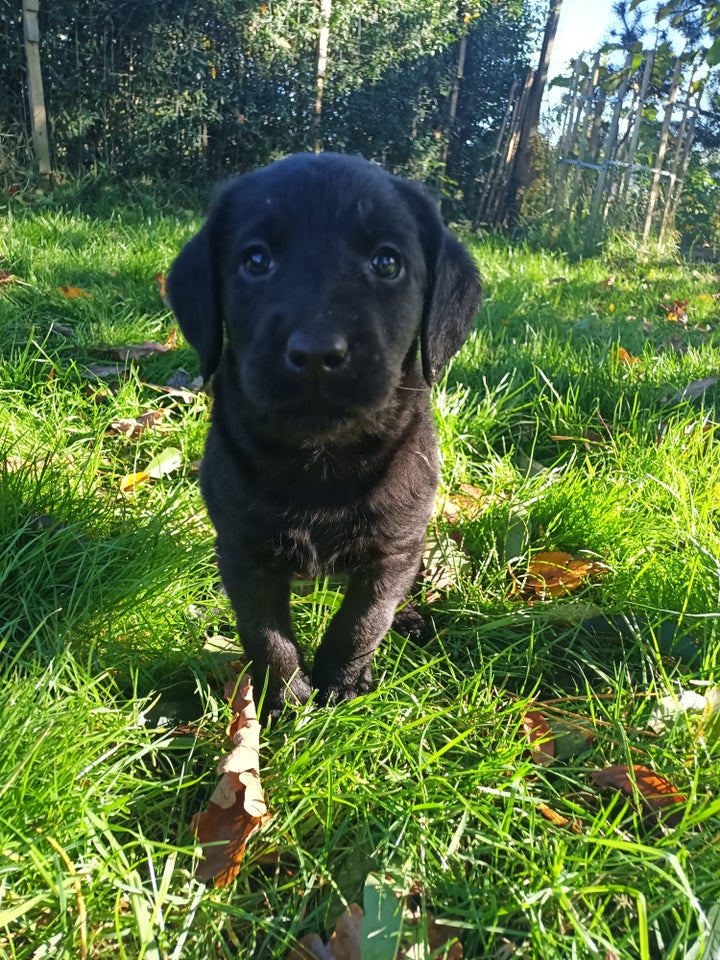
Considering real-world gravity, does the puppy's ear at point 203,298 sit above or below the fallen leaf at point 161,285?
above

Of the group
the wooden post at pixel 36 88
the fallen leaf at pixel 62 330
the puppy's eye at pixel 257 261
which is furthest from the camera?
the wooden post at pixel 36 88

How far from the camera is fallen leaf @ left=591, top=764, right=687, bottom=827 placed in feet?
4.69

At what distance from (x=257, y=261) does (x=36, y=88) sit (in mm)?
7511

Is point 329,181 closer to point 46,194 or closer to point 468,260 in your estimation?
point 468,260

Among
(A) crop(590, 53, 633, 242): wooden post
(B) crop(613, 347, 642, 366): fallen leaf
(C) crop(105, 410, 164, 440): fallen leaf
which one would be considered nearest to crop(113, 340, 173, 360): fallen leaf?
(C) crop(105, 410, 164, 440): fallen leaf

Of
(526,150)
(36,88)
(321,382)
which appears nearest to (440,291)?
(321,382)

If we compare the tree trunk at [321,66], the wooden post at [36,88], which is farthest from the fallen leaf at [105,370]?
the tree trunk at [321,66]

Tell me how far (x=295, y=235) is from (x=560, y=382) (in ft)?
6.89

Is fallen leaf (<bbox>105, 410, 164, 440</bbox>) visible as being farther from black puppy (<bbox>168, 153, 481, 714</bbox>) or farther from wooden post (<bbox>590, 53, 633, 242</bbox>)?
wooden post (<bbox>590, 53, 633, 242</bbox>)

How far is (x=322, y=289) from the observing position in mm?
1499

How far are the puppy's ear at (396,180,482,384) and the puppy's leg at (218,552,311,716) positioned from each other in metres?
0.70

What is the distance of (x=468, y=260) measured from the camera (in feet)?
6.57

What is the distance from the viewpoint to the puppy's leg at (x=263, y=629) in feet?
5.66

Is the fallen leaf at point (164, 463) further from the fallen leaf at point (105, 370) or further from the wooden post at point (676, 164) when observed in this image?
the wooden post at point (676, 164)
